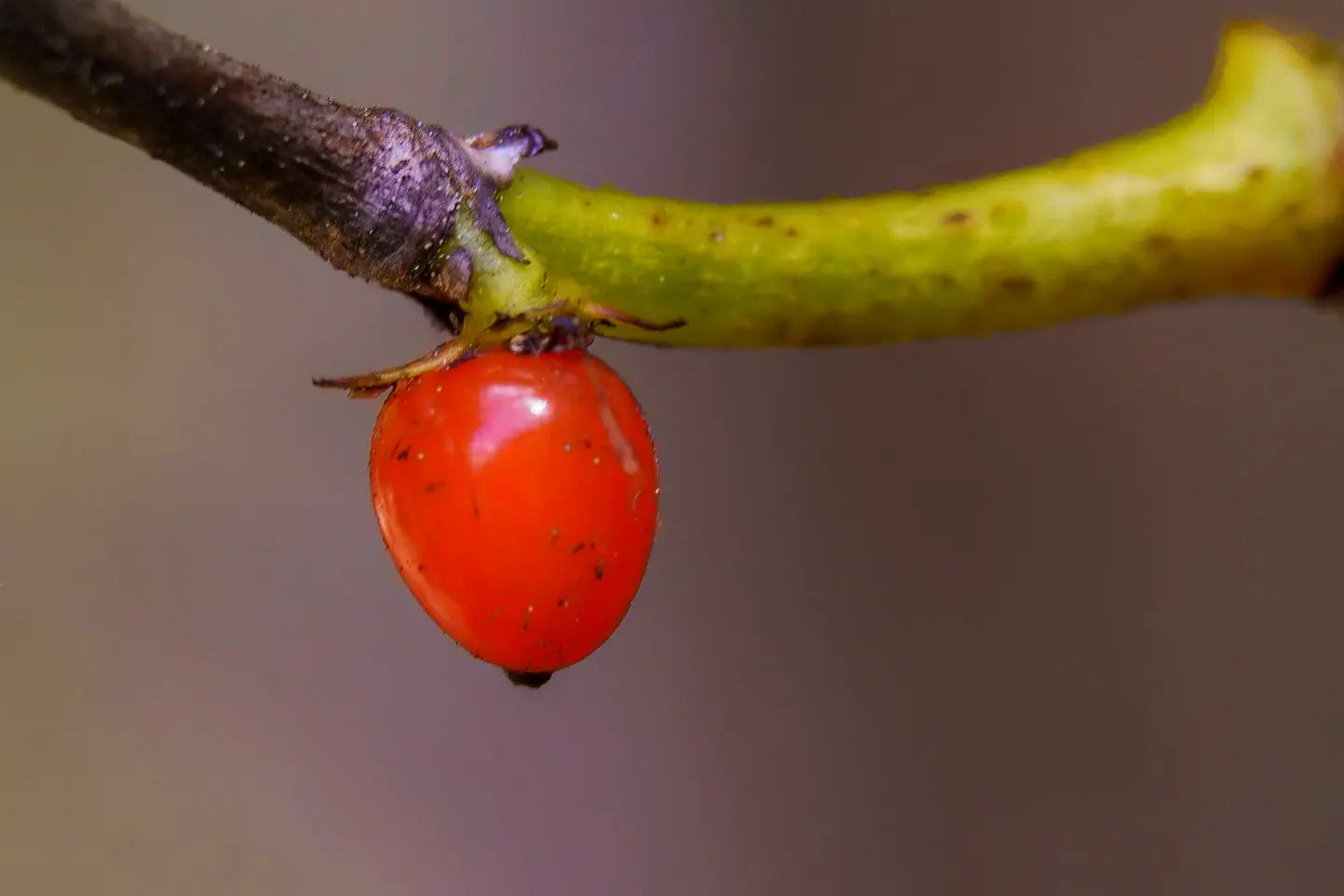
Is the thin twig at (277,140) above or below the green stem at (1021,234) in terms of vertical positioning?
below

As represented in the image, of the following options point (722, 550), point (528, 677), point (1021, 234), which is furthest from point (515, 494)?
point (722, 550)

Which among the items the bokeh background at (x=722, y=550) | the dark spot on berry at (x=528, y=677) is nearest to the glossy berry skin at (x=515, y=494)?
the dark spot on berry at (x=528, y=677)

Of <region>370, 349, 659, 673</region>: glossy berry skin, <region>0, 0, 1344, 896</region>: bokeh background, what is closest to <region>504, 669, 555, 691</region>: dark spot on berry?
<region>370, 349, 659, 673</region>: glossy berry skin

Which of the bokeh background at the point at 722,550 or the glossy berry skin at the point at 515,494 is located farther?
the bokeh background at the point at 722,550

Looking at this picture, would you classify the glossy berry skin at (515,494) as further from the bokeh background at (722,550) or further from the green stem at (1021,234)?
the bokeh background at (722,550)

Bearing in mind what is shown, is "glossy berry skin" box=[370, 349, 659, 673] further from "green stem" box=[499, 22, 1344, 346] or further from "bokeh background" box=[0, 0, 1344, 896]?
"bokeh background" box=[0, 0, 1344, 896]

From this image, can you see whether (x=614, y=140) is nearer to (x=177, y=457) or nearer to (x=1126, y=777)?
(x=177, y=457)
